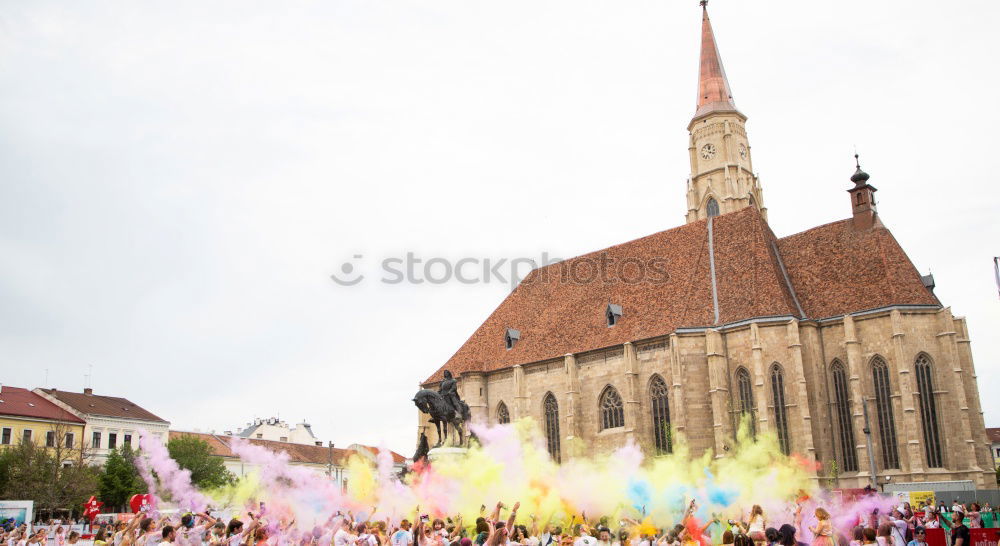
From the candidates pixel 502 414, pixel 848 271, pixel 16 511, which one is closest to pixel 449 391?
pixel 16 511

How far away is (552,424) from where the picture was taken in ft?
145

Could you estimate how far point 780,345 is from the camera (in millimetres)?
37250

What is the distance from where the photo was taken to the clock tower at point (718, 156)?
5384cm

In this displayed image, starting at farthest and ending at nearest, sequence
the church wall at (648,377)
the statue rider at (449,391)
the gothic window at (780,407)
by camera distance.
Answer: the church wall at (648,377), the gothic window at (780,407), the statue rider at (449,391)

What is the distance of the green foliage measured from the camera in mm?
42656

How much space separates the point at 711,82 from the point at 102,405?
48.8 meters

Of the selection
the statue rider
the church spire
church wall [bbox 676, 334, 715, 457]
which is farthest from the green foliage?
the church spire

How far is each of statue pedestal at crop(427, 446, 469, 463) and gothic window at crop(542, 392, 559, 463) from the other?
729 inches

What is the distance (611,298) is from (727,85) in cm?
2185

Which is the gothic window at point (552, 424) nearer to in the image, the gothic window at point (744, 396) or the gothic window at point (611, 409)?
the gothic window at point (611, 409)

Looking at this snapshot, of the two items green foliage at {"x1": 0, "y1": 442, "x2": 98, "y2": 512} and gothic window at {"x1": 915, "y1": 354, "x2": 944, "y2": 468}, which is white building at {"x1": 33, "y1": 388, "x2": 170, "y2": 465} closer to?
green foliage at {"x1": 0, "y1": 442, "x2": 98, "y2": 512}

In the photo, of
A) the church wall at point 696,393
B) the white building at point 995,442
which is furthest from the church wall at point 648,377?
the white building at point 995,442

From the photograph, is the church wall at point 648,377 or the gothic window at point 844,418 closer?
the gothic window at point 844,418

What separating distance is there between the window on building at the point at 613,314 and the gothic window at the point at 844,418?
1130 cm
